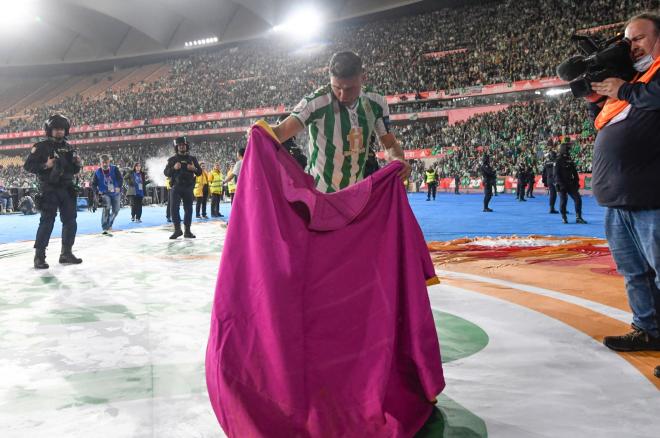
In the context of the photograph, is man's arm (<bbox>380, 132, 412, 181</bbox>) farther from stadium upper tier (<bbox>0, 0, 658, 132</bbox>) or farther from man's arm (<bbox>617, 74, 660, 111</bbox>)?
stadium upper tier (<bbox>0, 0, 658, 132</bbox>)

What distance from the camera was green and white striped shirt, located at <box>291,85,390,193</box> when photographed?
2.83 metres

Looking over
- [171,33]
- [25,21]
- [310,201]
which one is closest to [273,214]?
[310,201]

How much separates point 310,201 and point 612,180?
1770 mm

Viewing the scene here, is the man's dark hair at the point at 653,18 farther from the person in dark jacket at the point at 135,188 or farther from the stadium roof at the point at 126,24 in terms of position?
the stadium roof at the point at 126,24

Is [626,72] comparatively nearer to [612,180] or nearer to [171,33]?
[612,180]

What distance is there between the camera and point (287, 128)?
8.30 ft

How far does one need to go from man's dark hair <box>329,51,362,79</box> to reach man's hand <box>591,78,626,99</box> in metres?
1.27

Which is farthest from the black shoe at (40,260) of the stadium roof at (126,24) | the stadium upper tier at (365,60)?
the stadium roof at (126,24)

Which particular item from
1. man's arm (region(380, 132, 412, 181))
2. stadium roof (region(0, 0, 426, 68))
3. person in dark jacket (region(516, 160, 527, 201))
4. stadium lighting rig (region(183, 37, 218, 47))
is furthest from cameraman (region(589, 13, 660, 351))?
stadium lighting rig (region(183, 37, 218, 47))

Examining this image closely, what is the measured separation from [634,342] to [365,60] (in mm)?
37004

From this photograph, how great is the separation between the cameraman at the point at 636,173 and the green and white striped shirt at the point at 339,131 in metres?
1.24

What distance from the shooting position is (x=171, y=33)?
48875mm

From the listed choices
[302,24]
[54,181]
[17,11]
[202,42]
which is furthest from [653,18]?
[17,11]

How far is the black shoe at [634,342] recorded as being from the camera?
2.74 meters
